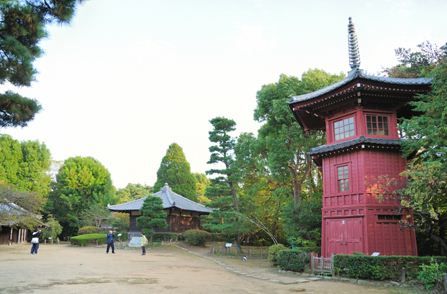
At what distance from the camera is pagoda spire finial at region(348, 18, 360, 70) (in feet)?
64.3

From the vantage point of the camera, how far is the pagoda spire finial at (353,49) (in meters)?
19.6

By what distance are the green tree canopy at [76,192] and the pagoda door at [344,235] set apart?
34.3 metres

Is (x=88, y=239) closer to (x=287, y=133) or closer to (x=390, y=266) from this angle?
(x=287, y=133)

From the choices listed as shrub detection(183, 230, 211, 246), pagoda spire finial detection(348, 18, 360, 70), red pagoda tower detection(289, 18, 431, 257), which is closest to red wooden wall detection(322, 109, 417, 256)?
red pagoda tower detection(289, 18, 431, 257)

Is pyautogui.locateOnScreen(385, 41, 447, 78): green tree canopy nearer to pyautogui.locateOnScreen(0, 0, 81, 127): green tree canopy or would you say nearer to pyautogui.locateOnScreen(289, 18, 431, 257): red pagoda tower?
pyautogui.locateOnScreen(289, 18, 431, 257): red pagoda tower

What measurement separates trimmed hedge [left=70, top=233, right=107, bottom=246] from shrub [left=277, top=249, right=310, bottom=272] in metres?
23.5

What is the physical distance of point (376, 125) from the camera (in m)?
18.0

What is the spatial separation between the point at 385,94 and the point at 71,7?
14.3 meters

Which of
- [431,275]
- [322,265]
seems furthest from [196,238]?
[431,275]

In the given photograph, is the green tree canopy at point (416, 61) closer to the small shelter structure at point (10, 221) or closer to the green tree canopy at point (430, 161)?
the green tree canopy at point (430, 161)

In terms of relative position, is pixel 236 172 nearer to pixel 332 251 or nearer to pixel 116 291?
pixel 332 251

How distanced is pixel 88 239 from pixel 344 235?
86.6 ft

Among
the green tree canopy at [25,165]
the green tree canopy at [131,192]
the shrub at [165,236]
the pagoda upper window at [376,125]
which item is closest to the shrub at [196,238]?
the shrub at [165,236]

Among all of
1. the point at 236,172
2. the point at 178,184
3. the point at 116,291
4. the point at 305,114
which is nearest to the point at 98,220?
the point at 178,184
